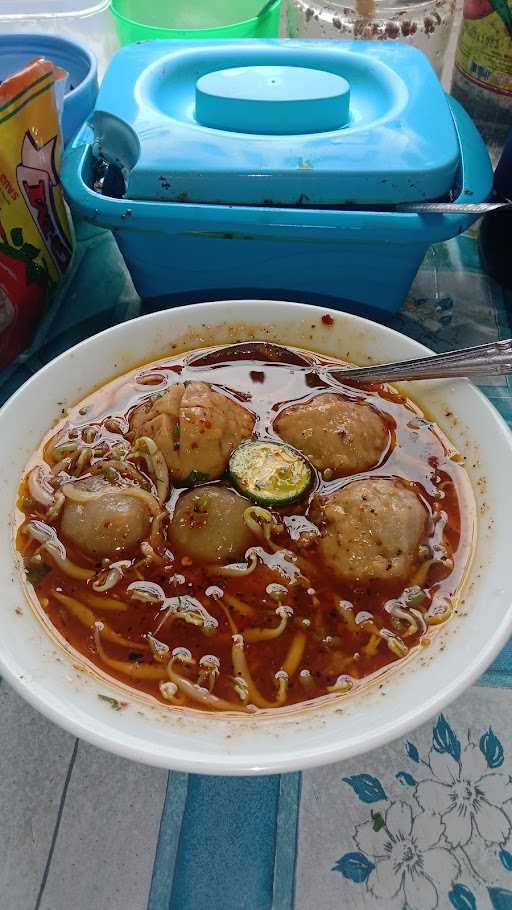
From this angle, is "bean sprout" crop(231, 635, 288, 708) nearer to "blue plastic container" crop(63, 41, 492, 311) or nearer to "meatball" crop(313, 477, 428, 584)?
"meatball" crop(313, 477, 428, 584)

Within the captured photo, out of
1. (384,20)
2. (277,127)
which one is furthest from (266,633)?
(384,20)

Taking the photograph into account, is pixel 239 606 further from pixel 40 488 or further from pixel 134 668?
pixel 40 488

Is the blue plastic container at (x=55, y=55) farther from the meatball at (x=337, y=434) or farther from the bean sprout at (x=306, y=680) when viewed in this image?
the bean sprout at (x=306, y=680)

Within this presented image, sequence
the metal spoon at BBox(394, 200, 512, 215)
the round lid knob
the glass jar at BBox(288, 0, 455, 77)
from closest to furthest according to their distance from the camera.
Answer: the metal spoon at BBox(394, 200, 512, 215)
the round lid knob
the glass jar at BBox(288, 0, 455, 77)

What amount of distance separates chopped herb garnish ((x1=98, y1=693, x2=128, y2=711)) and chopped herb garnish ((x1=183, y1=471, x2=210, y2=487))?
51 cm

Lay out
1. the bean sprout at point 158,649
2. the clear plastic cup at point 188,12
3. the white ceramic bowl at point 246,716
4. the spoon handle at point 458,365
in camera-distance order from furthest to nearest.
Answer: the clear plastic cup at point 188,12, the spoon handle at point 458,365, the bean sprout at point 158,649, the white ceramic bowl at point 246,716

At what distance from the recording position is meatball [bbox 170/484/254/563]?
1323mm

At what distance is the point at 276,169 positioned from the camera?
5.19ft

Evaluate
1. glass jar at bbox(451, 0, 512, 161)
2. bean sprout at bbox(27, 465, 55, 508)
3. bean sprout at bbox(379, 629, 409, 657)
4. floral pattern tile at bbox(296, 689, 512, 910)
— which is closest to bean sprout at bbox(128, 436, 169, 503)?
bean sprout at bbox(27, 465, 55, 508)

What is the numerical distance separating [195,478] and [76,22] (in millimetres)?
2390

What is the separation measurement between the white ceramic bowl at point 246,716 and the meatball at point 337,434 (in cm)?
17

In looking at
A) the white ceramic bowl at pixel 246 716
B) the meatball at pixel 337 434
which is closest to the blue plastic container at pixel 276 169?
the white ceramic bowl at pixel 246 716

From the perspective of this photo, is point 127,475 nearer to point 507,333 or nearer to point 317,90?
point 317,90

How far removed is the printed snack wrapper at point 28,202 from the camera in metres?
1.61
